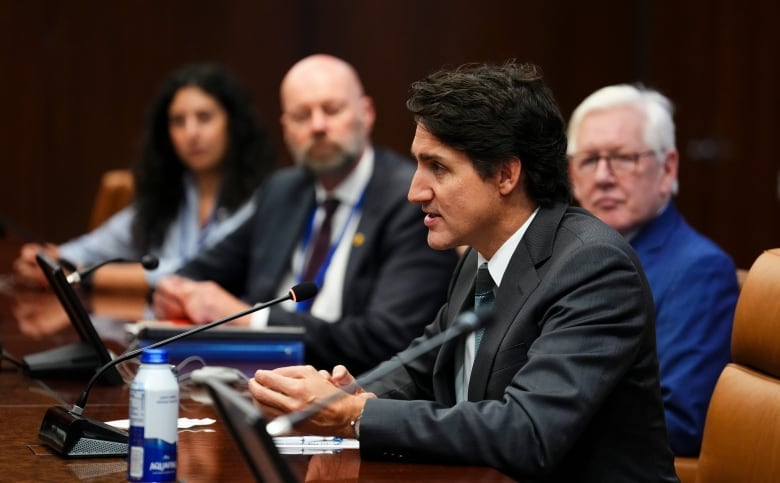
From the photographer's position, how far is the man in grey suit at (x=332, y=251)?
358 centimetres

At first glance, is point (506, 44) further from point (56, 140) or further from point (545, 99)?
point (545, 99)

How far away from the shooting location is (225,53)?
286 inches

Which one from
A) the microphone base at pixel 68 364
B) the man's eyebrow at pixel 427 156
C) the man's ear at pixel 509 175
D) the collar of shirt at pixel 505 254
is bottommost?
the microphone base at pixel 68 364

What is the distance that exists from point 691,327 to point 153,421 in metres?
1.55

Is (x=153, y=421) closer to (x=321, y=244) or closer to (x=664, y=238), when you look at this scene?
(x=664, y=238)

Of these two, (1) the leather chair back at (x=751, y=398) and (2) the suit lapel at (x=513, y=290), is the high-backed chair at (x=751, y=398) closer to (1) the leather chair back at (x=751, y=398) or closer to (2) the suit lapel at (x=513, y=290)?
(1) the leather chair back at (x=751, y=398)

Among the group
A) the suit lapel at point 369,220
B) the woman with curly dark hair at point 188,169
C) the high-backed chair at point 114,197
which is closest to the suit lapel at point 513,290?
the suit lapel at point 369,220

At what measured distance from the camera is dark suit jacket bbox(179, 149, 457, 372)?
3.58 metres

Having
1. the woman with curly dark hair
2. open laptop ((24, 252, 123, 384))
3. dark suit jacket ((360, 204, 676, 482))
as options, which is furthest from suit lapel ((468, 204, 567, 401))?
the woman with curly dark hair

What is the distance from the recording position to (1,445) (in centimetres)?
204

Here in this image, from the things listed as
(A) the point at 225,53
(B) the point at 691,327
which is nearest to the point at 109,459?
(B) the point at 691,327

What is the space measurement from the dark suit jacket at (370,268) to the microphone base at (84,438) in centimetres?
154

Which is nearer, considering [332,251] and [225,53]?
[332,251]

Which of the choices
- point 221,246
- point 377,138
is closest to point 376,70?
point 377,138
